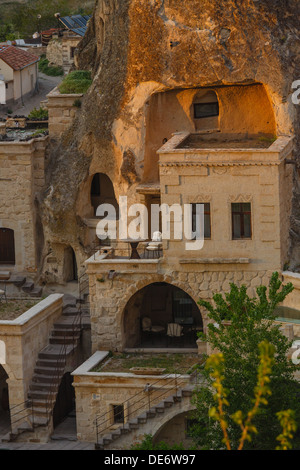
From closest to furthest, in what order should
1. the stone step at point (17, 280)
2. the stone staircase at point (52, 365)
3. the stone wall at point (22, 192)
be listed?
1. the stone staircase at point (52, 365)
2. the stone wall at point (22, 192)
3. the stone step at point (17, 280)

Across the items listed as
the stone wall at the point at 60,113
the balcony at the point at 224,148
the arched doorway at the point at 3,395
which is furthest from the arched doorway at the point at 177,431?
the stone wall at the point at 60,113

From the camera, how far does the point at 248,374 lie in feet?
149

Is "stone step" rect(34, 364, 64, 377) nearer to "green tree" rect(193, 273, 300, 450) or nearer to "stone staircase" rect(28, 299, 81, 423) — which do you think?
"stone staircase" rect(28, 299, 81, 423)

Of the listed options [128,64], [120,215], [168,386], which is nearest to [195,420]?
[168,386]

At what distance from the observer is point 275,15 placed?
5831 cm

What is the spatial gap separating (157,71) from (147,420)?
612 inches

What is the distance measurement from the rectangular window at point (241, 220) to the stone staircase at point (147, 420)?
6809 mm

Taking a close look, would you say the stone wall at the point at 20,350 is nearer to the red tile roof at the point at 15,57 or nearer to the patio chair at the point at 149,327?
the patio chair at the point at 149,327

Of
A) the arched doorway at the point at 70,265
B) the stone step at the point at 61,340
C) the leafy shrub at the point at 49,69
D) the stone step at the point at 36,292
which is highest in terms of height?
the leafy shrub at the point at 49,69

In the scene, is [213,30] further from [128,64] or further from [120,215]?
[120,215]

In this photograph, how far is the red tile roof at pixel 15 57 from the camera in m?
72.6

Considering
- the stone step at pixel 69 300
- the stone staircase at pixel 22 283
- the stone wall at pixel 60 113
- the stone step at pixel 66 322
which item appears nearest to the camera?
the stone step at pixel 66 322

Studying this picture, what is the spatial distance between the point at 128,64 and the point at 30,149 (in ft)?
21.0

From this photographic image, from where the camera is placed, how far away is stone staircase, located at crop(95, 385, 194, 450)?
52250 mm
